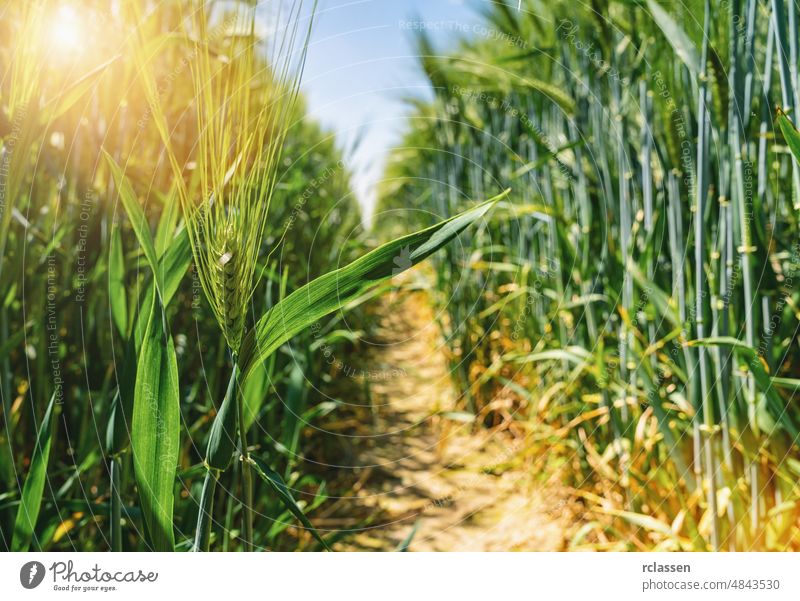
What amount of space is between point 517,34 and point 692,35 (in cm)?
24

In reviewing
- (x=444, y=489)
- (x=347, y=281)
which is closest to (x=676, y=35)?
(x=347, y=281)

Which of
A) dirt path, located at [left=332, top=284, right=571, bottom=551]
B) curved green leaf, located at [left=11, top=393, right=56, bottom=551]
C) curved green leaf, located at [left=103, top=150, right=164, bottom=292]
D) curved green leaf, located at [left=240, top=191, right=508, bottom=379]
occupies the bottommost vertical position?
dirt path, located at [left=332, top=284, right=571, bottom=551]

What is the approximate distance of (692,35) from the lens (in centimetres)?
51

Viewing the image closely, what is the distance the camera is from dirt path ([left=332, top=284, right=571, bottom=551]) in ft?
2.39

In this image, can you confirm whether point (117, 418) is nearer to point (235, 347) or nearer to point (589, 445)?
point (235, 347)

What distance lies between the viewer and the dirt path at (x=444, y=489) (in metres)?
0.73

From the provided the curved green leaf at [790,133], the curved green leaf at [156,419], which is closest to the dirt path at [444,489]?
the curved green leaf at [156,419]

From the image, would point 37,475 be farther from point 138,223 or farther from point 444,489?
point 444,489

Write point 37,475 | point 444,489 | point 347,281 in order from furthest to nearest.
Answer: point 444,489
point 37,475
point 347,281

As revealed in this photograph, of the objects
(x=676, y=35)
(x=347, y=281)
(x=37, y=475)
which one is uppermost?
(x=676, y=35)

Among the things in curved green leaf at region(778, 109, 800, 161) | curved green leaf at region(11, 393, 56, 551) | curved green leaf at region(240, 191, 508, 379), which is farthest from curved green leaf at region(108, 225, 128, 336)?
curved green leaf at region(778, 109, 800, 161)

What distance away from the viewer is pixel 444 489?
872mm

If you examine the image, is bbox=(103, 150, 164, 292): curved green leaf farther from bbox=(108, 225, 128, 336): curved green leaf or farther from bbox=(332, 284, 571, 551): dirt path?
bbox=(332, 284, 571, 551): dirt path

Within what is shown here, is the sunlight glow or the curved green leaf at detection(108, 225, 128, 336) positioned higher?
the sunlight glow
